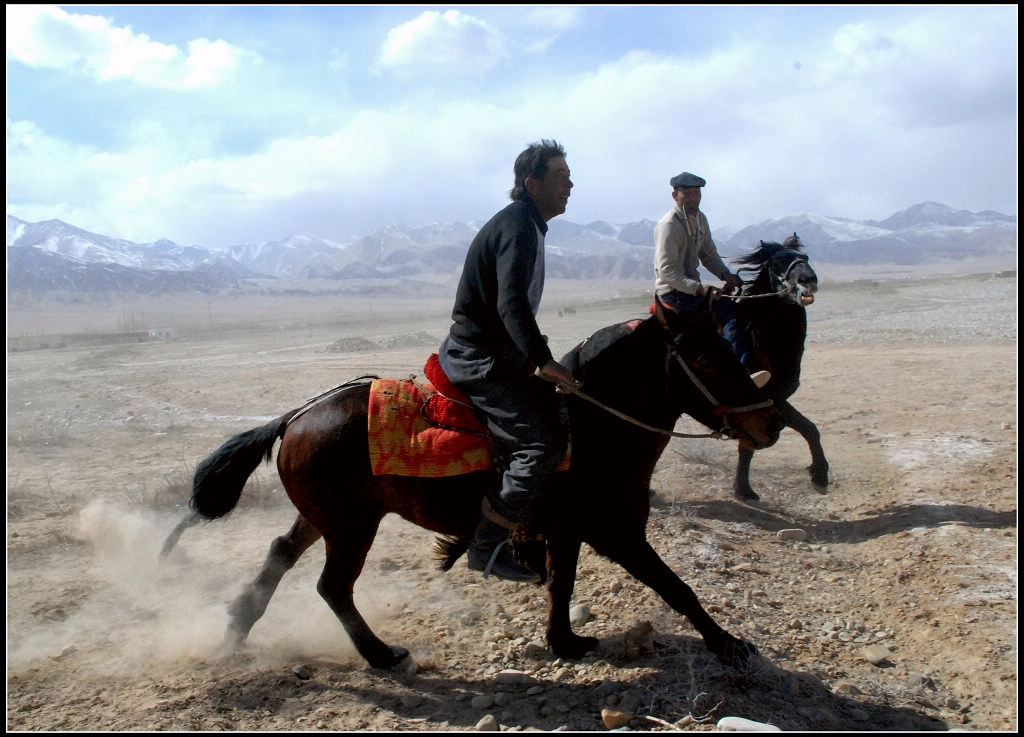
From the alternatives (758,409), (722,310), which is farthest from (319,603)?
(722,310)

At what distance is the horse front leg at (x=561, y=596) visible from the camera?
448 centimetres

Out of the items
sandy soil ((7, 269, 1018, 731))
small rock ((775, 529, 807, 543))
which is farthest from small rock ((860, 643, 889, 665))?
small rock ((775, 529, 807, 543))

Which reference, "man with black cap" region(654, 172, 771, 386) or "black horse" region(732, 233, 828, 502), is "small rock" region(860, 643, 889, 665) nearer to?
"black horse" region(732, 233, 828, 502)

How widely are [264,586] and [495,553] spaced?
1.54 metres

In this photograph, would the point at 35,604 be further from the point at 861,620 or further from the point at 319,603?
the point at 861,620

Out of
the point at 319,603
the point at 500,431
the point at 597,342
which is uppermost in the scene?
the point at 597,342

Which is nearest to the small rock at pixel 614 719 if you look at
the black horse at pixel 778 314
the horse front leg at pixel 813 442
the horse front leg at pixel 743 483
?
the black horse at pixel 778 314

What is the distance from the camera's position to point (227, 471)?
15.0 ft

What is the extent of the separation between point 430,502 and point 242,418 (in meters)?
8.20

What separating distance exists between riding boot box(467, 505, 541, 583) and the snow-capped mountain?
272ft

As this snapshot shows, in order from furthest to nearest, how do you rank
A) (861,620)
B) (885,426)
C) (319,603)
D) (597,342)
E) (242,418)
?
(242,418) → (885,426) → (319,603) → (861,620) → (597,342)

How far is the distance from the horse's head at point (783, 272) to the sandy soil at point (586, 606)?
1.99 meters

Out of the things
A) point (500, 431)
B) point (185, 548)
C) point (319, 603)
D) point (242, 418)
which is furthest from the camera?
point (242, 418)

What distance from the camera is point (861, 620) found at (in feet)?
16.6
